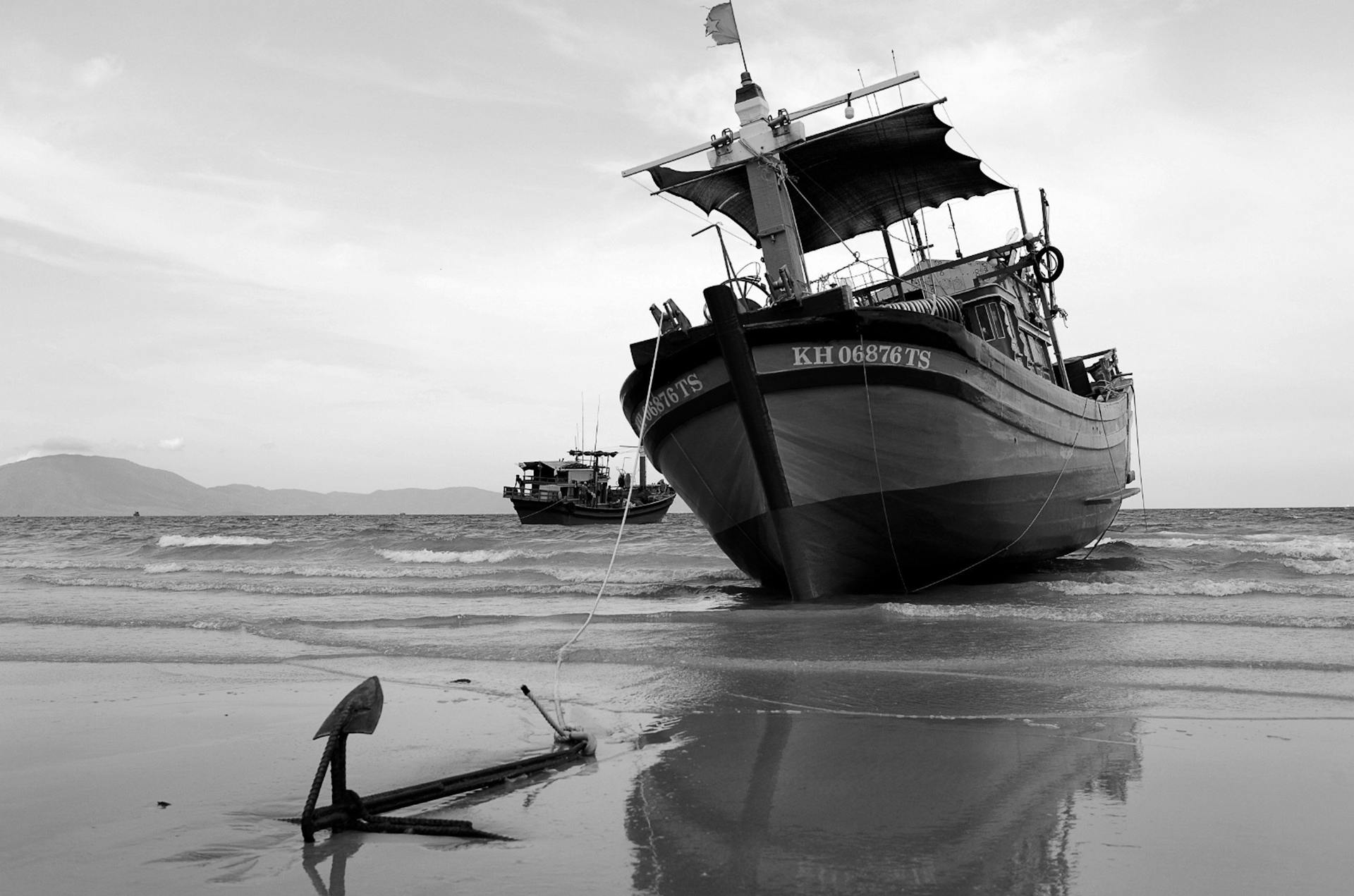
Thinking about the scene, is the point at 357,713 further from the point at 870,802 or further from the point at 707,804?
the point at 870,802

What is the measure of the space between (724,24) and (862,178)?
16.1ft

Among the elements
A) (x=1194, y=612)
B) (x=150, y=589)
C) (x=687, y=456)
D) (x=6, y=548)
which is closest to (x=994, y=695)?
(x=1194, y=612)

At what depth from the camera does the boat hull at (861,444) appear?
920 centimetres

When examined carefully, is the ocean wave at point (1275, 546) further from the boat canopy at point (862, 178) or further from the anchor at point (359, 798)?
the anchor at point (359, 798)

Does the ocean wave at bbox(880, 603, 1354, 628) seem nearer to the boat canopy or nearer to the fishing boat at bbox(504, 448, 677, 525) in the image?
the boat canopy

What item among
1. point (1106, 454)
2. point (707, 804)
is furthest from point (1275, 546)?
point (707, 804)

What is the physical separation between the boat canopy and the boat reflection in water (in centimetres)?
1045

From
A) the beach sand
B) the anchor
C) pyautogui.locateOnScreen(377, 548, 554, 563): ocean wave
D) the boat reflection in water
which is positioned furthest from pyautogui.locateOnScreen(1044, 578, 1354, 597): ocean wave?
pyautogui.locateOnScreen(377, 548, 554, 563): ocean wave

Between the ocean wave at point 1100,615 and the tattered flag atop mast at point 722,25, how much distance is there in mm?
7935

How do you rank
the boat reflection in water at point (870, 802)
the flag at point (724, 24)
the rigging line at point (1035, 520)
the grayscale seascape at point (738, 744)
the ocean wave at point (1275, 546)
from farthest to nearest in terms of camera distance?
1. the ocean wave at point (1275, 546)
2. the flag at point (724, 24)
3. the rigging line at point (1035, 520)
4. the grayscale seascape at point (738, 744)
5. the boat reflection in water at point (870, 802)

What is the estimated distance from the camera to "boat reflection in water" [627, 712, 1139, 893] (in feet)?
8.17

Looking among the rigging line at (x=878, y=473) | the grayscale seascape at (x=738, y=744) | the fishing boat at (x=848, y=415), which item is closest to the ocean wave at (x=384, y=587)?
the fishing boat at (x=848, y=415)

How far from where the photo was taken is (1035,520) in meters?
12.7

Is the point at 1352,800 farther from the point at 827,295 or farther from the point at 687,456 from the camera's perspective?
the point at 687,456
